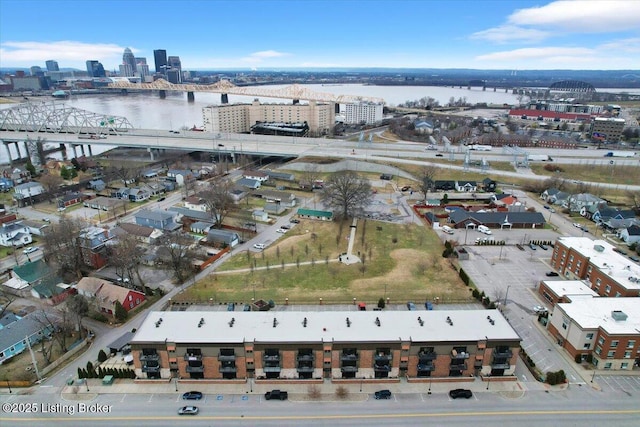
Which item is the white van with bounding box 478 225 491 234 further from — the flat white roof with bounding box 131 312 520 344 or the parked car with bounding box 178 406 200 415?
the parked car with bounding box 178 406 200 415

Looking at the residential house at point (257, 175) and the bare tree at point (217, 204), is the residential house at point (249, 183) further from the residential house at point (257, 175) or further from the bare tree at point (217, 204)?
the bare tree at point (217, 204)

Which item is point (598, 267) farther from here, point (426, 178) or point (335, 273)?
point (426, 178)

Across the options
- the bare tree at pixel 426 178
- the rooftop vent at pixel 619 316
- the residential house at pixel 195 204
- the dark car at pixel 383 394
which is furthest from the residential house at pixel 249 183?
the rooftop vent at pixel 619 316

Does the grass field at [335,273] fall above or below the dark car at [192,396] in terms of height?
A: above

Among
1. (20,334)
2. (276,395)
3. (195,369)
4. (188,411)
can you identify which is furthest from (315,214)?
(20,334)

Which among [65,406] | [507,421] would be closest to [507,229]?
[507,421]

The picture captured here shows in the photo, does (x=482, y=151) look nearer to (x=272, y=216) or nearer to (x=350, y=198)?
(x=350, y=198)
